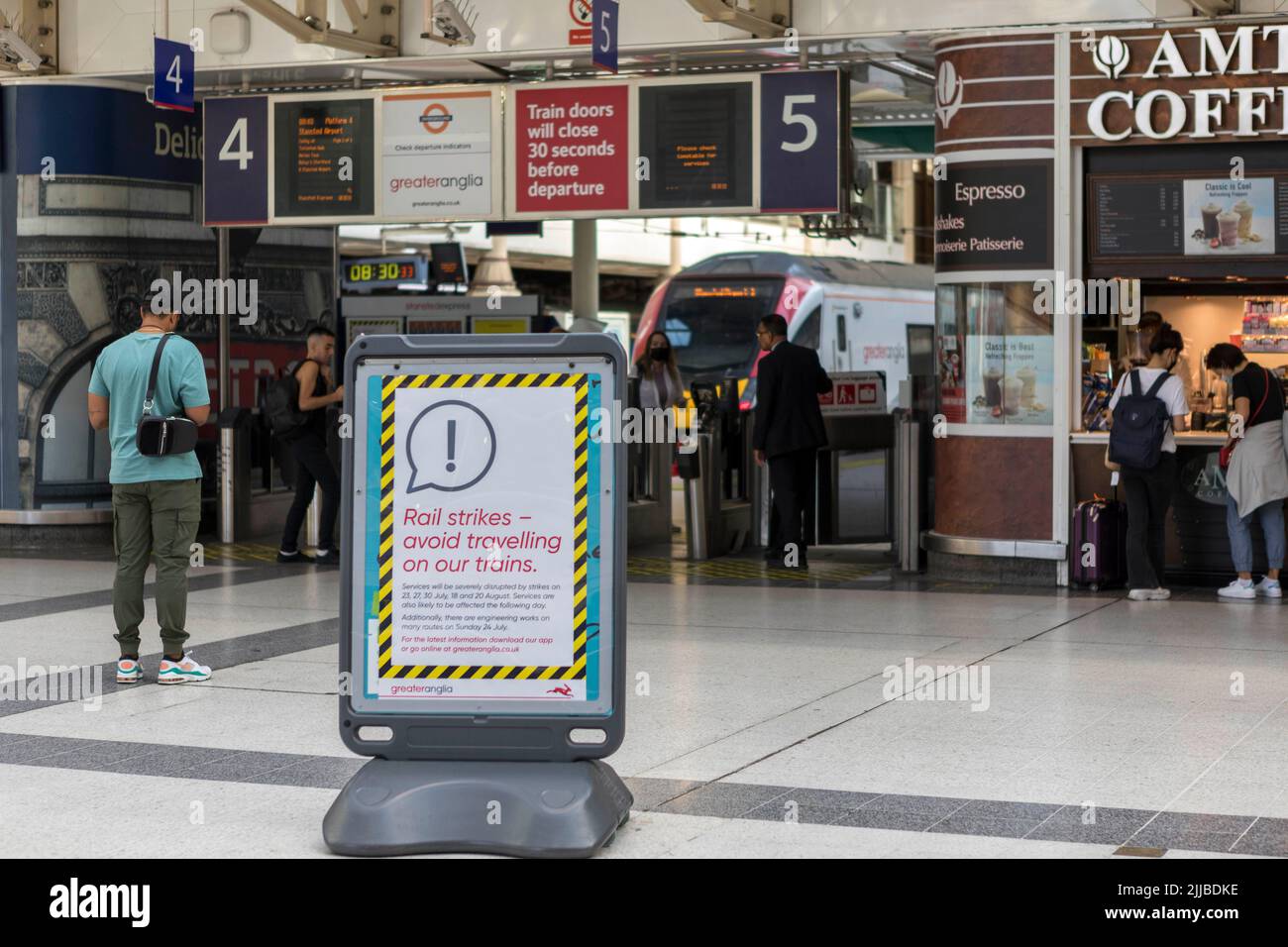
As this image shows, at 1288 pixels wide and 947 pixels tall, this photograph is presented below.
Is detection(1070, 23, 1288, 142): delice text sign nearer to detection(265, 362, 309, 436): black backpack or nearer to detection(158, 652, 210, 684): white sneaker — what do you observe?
detection(265, 362, 309, 436): black backpack

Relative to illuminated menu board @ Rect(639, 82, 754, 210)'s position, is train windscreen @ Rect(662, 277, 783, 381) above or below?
below

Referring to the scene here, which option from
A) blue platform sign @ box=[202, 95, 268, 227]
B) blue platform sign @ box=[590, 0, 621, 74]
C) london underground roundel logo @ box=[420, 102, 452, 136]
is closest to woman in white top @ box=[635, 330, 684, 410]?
london underground roundel logo @ box=[420, 102, 452, 136]

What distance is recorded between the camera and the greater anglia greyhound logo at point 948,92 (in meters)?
11.5

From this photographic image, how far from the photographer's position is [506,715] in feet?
17.1

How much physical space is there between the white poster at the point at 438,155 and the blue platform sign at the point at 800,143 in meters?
1.96

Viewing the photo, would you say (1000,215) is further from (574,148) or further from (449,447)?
(449,447)

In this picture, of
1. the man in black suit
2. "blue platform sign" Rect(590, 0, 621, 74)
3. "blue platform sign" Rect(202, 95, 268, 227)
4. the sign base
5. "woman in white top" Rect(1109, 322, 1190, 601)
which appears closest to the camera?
the sign base

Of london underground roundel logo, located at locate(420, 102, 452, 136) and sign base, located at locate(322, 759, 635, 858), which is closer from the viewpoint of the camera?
sign base, located at locate(322, 759, 635, 858)

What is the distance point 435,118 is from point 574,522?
789 centimetres

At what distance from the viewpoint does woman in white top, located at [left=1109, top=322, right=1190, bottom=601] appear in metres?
10.7

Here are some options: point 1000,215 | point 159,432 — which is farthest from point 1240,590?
point 159,432

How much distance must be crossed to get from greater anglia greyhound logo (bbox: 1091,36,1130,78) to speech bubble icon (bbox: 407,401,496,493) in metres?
7.15

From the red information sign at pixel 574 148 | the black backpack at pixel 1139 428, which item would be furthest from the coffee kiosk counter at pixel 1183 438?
the red information sign at pixel 574 148
